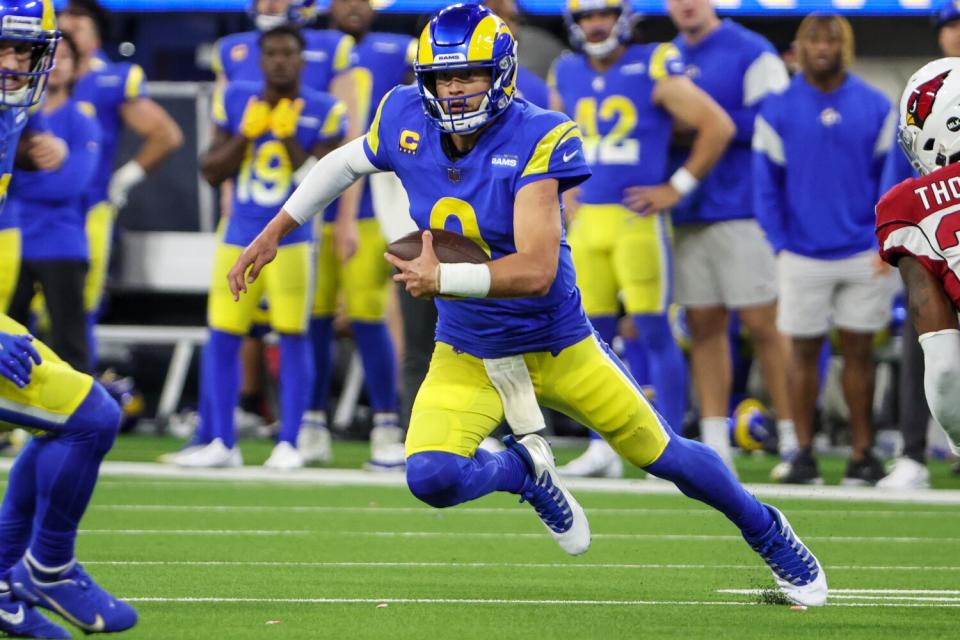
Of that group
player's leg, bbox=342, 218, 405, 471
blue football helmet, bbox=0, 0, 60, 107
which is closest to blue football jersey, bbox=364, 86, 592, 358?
blue football helmet, bbox=0, 0, 60, 107

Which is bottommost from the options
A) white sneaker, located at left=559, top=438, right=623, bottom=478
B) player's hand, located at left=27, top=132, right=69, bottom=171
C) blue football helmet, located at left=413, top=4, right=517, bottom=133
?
white sneaker, located at left=559, top=438, right=623, bottom=478

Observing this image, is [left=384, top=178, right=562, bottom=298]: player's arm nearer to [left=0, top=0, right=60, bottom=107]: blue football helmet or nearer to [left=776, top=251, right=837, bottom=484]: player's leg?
[left=0, top=0, right=60, bottom=107]: blue football helmet

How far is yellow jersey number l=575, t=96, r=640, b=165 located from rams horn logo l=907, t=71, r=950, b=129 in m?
3.80

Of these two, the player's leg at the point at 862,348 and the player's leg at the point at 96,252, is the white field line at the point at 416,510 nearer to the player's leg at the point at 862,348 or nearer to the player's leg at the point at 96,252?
the player's leg at the point at 862,348

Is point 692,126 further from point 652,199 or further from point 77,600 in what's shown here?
point 77,600

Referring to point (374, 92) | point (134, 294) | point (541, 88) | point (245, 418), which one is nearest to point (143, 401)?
point (134, 294)

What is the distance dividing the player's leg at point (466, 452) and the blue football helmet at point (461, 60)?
2.25ft

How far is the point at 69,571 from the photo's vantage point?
434 cm

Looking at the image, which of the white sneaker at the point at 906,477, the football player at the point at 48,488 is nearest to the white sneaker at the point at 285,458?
the white sneaker at the point at 906,477

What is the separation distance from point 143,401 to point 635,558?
788 cm

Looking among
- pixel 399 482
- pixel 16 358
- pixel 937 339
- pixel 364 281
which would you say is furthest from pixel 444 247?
pixel 364 281

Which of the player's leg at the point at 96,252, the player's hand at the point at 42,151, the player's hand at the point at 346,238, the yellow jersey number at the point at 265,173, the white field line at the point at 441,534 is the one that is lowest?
the player's leg at the point at 96,252

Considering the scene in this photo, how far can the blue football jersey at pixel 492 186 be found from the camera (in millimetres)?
4961

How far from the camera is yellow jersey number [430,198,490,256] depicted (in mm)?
5039
